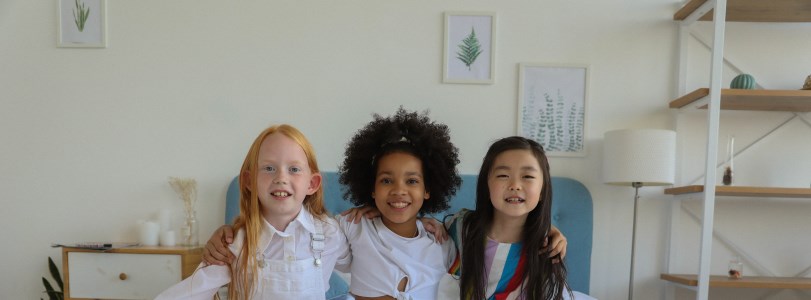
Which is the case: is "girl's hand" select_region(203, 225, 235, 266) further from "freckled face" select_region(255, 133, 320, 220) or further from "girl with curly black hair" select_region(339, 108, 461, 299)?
"girl with curly black hair" select_region(339, 108, 461, 299)

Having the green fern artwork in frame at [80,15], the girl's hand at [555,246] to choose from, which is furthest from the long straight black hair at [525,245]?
A: the green fern artwork in frame at [80,15]

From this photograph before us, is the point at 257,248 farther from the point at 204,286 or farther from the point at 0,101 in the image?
the point at 0,101

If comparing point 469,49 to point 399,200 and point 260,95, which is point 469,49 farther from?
point 399,200

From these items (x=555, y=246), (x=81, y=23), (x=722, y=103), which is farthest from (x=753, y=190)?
(x=81, y=23)

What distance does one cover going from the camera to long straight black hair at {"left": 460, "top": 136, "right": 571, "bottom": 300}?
165 cm

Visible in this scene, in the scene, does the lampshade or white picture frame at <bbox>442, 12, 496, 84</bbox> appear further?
white picture frame at <bbox>442, 12, 496, 84</bbox>

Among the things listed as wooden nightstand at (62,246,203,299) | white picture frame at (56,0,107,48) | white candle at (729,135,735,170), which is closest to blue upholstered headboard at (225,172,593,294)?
wooden nightstand at (62,246,203,299)

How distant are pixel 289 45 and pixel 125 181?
1.04 m

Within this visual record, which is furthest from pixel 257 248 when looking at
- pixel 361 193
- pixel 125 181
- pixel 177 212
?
pixel 125 181

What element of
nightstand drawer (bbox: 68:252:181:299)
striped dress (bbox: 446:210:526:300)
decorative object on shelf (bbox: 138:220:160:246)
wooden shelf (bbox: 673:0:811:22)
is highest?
wooden shelf (bbox: 673:0:811:22)

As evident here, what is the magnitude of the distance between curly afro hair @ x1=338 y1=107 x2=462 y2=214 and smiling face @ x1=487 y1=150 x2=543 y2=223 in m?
0.16

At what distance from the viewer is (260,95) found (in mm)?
2795

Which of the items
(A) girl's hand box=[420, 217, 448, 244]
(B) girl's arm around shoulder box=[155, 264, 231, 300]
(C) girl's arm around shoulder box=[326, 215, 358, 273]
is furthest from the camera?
(A) girl's hand box=[420, 217, 448, 244]

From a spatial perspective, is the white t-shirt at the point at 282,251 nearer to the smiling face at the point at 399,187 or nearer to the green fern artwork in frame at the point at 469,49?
the smiling face at the point at 399,187
